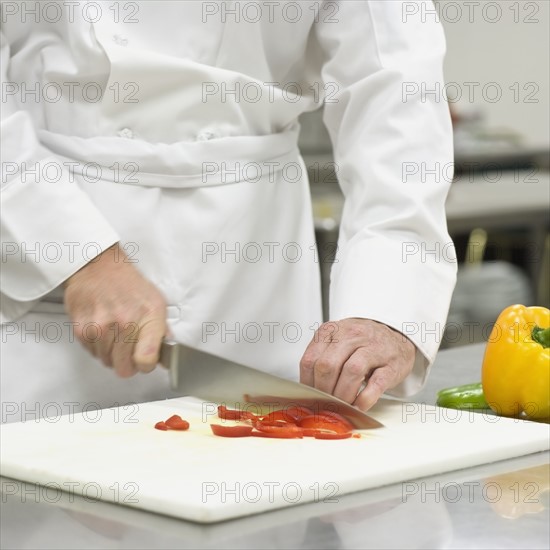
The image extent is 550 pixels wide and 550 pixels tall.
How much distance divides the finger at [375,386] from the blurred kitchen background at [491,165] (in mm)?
1541

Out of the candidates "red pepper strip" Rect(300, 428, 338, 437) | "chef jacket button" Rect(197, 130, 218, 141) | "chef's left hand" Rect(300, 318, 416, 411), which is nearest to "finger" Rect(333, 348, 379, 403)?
"chef's left hand" Rect(300, 318, 416, 411)

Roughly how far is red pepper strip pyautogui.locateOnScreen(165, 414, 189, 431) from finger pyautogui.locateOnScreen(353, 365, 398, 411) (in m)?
0.18

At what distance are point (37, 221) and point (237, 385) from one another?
28 cm

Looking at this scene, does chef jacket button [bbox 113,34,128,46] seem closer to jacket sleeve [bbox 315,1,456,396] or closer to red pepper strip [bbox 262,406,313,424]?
jacket sleeve [bbox 315,1,456,396]

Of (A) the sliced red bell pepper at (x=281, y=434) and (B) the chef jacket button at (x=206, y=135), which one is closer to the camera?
(A) the sliced red bell pepper at (x=281, y=434)

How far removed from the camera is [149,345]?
105 cm

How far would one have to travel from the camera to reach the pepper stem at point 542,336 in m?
1.16

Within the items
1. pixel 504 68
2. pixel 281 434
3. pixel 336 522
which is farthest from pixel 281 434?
pixel 504 68

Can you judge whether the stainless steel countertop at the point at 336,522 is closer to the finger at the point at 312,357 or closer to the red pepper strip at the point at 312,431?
the red pepper strip at the point at 312,431

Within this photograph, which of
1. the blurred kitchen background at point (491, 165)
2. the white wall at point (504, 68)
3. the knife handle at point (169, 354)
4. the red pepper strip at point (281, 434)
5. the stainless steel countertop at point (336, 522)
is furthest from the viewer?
the white wall at point (504, 68)

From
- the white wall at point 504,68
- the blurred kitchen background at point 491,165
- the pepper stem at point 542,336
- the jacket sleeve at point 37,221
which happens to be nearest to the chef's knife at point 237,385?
the jacket sleeve at point 37,221

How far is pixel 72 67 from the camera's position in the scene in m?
1.20

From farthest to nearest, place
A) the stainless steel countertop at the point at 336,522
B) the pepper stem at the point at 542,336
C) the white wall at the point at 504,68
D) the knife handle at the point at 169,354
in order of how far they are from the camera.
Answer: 1. the white wall at the point at 504,68
2. the pepper stem at the point at 542,336
3. the knife handle at the point at 169,354
4. the stainless steel countertop at the point at 336,522

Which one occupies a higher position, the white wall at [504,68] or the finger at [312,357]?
the finger at [312,357]
